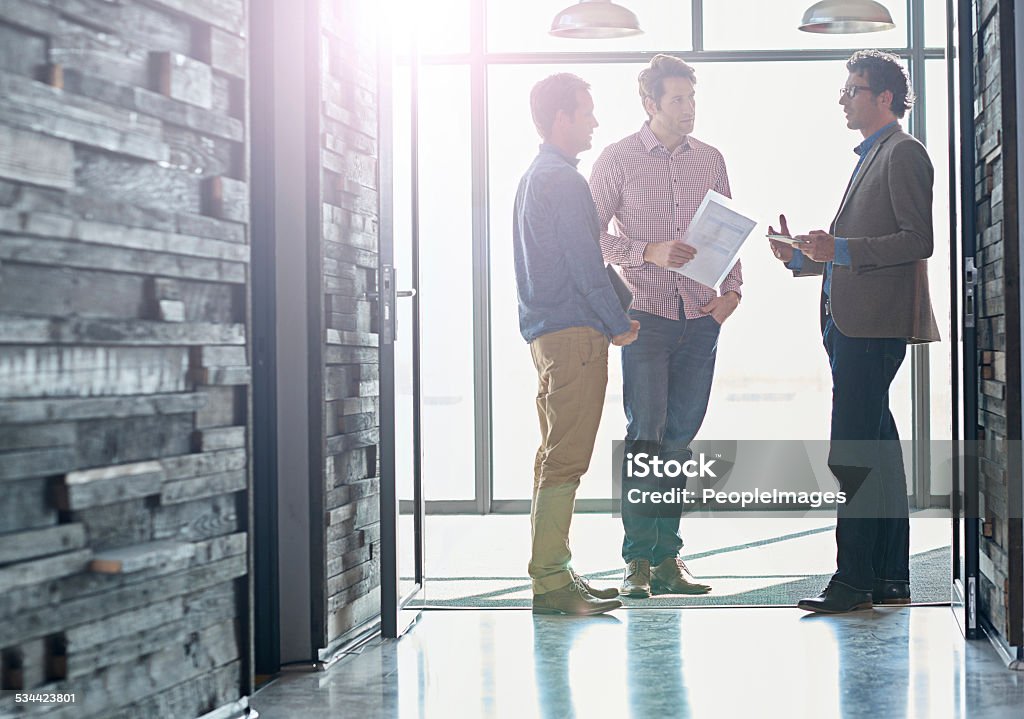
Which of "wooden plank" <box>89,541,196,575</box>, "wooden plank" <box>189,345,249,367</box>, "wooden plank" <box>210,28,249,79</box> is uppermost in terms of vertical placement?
"wooden plank" <box>210,28,249,79</box>

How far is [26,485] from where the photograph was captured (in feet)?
6.56

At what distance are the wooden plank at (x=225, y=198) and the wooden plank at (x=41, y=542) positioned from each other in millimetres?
753

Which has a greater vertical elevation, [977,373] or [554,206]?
[554,206]

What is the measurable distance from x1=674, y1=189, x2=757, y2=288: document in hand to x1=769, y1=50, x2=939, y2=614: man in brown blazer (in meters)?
0.23

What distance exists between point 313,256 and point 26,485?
4.14 ft

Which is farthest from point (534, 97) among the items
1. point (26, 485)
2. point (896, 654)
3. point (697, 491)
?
point (697, 491)

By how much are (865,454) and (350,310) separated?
159 cm

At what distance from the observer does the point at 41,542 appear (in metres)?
2.02

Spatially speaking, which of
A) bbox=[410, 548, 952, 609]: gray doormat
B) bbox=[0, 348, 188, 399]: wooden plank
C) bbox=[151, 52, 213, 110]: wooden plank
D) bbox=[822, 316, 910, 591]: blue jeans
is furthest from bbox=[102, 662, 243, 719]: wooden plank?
bbox=[822, 316, 910, 591]: blue jeans

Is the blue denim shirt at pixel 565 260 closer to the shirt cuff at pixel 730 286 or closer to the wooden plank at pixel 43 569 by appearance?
the shirt cuff at pixel 730 286

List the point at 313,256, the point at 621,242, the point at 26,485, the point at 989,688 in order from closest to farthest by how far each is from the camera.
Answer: the point at 26,485
the point at 989,688
the point at 313,256
the point at 621,242

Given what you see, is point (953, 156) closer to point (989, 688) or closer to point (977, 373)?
point (977, 373)

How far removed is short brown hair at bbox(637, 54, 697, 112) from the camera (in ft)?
13.2

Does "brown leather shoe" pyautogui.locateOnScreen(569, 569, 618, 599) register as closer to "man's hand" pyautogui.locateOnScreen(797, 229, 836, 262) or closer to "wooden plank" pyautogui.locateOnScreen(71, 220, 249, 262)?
"man's hand" pyautogui.locateOnScreen(797, 229, 836, 262)
